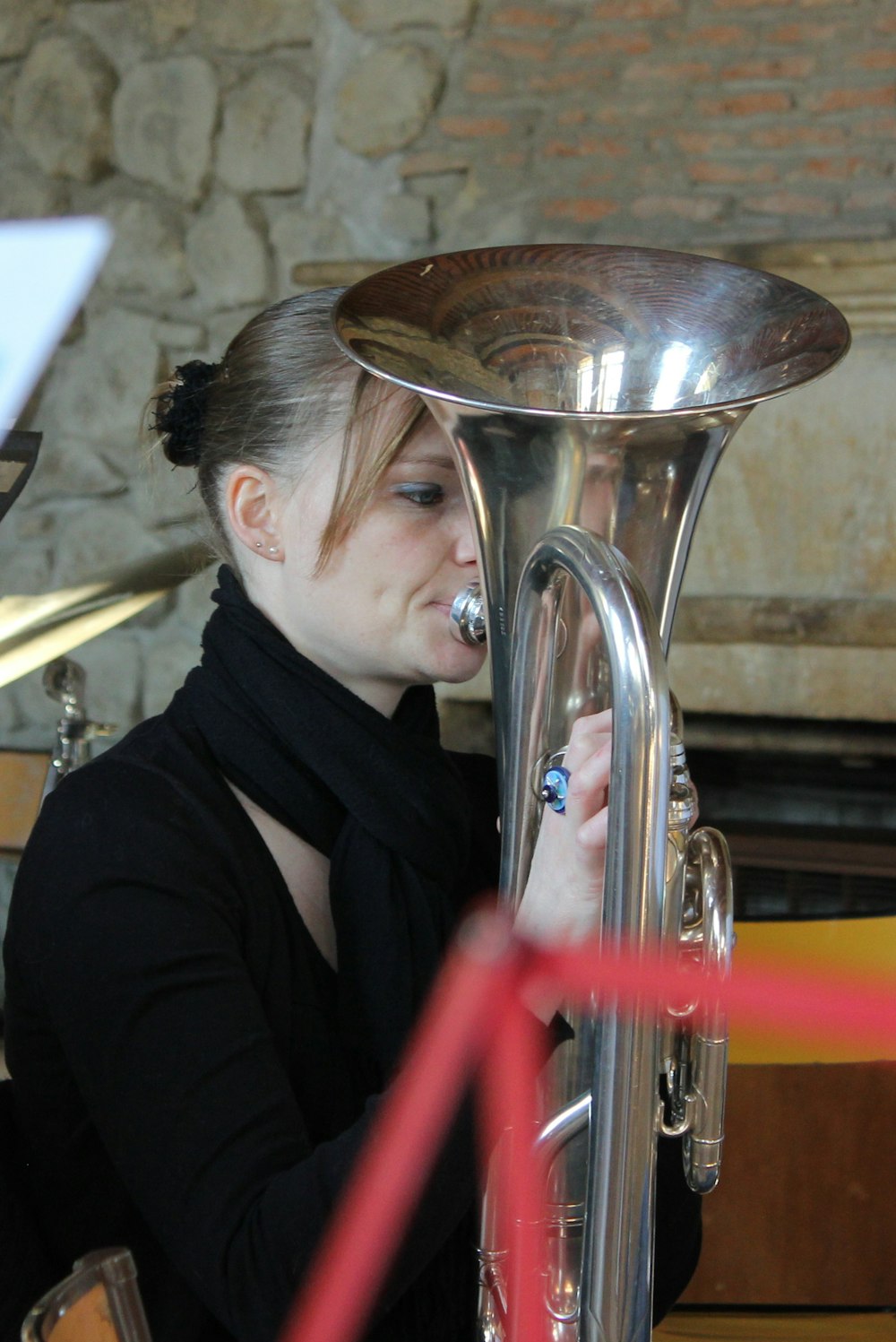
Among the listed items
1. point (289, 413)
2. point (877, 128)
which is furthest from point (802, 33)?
point (289, 413)

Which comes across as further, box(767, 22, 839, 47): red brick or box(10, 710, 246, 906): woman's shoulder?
box(767, 22, 839, 47): red brick

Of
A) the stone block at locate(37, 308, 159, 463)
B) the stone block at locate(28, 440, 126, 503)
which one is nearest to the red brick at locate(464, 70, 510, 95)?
the stone block at locate(37, 308, 159, 463)

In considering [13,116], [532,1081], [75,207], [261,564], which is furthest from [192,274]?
[532,1081]

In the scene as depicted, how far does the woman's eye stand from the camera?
3.10ft

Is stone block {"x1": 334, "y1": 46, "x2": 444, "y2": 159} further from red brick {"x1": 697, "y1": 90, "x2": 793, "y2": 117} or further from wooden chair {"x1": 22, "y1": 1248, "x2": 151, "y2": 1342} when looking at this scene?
wooden chair {"x1": 22, "y1": 1248, "x2": 151, "y2": 1342}

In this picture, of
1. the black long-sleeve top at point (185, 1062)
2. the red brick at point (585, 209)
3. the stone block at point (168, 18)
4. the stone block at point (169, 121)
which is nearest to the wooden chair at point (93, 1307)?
the black long-sleeve top at point (185, 1062)

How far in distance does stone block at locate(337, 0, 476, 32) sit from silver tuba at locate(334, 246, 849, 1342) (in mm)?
1467

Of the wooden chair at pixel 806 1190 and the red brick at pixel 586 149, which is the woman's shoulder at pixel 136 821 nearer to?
the wooden chair at pixel 806 1190

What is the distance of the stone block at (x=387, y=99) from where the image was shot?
2.18 m

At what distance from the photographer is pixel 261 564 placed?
1.02m

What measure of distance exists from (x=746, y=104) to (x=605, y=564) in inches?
65.3

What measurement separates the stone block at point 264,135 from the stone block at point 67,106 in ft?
0.73

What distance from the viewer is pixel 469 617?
94cm

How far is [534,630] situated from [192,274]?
1.76 m
